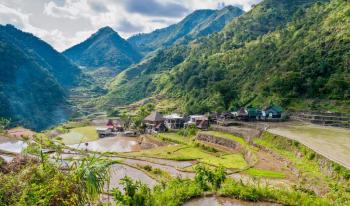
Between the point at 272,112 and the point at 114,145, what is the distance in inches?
1129

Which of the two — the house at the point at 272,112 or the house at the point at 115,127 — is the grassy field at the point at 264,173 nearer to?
the house at the point at 272,112

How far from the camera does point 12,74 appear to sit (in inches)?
5059

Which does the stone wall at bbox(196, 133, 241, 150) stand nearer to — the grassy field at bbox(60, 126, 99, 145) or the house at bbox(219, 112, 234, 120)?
the house at bbox(219, 112, 234, 120)

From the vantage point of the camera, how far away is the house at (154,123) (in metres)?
65.8

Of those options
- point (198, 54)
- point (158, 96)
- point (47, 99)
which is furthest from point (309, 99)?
point (47, 99)

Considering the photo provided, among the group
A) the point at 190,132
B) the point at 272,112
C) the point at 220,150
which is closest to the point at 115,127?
the point at 190,132

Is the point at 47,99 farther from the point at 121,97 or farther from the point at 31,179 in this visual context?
the point at 31,179

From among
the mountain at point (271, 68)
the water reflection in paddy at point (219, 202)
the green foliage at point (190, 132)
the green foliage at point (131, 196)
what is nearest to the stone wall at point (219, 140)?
the green foliage at point (190, 132)

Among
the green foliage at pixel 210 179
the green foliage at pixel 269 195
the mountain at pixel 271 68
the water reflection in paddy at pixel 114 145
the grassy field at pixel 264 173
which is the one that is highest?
the mountain at pixel 271 68

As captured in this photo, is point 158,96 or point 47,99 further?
point 47,99

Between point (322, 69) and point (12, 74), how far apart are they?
379ft

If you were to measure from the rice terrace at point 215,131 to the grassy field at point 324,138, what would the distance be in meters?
0.12

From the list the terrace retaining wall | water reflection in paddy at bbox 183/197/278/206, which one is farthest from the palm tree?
the terrace retaining wall

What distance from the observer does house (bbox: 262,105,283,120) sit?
55706mm
